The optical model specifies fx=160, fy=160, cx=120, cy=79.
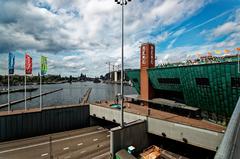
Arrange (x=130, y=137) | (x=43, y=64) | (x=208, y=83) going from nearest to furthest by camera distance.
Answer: (x=130, y=137)
(x=208, y=83)
(x=43, y=64)

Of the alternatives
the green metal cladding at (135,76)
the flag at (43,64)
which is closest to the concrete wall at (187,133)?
the green metal cladding at (135,76)

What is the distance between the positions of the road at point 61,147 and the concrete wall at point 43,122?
1.75 metres

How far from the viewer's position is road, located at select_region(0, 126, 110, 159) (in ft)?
81.7

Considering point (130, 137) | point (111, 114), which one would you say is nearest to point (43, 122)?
point (111, 114)

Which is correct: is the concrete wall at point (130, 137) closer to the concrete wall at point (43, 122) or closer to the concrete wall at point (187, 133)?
the concrete wall at point (187, 133)

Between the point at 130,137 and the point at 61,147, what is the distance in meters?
12.1

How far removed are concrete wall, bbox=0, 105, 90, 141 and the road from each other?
1.75 meters

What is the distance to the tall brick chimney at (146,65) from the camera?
45.6m

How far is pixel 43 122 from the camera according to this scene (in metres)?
35.1

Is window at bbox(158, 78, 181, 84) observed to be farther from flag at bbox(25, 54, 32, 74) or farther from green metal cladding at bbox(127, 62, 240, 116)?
flag at bbox(25, 54, 32, 74)

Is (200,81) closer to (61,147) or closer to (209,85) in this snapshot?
(209,85)

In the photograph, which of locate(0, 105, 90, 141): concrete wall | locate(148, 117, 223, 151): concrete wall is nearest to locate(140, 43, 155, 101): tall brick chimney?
locate(0, 105, 90, 141): concrete wall

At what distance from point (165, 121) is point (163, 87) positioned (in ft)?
54.5

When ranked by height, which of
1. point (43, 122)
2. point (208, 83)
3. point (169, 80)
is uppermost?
point (169, 80)
